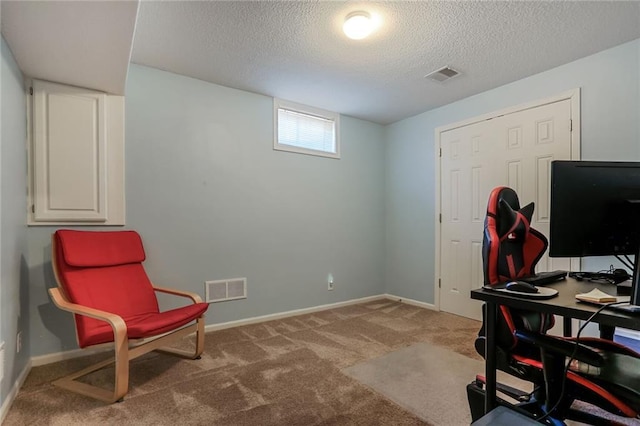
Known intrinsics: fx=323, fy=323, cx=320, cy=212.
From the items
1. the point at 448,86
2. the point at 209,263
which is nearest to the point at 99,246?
the point at 209,263

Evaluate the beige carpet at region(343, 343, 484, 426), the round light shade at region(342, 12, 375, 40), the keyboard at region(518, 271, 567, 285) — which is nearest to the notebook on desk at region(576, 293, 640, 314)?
the keyboard at region(518, 271, 567, 285)

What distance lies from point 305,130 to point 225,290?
1.97m

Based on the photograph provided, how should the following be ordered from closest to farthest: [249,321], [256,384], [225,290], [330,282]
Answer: [256,384], [225,290], [249,321], [330,282]

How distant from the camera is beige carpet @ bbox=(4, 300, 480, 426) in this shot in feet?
5.57

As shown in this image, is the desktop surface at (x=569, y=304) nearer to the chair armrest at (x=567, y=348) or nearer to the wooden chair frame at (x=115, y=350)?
the chair armrest at (x=567, y=348)

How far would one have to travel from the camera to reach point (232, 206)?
3.23 metres

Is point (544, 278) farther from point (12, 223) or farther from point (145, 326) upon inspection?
point (12, 223)

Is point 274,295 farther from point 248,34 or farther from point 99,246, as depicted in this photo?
point 248,34

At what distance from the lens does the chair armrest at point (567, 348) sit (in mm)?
1005

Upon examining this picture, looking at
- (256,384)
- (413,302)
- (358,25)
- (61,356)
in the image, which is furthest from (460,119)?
(61,356)

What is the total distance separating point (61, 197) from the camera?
2.42 meters

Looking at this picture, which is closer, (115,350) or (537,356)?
(537,356)

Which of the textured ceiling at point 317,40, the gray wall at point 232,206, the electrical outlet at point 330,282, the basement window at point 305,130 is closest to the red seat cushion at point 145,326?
the gray wall at point 232,206

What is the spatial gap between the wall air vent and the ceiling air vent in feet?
8.67
